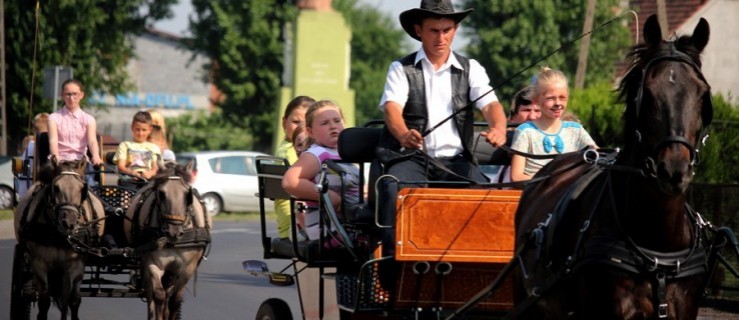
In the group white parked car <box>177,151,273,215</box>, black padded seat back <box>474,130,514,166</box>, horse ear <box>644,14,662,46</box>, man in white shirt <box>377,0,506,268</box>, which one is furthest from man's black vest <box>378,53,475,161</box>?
white parked car <box>177,151,273,215</box>

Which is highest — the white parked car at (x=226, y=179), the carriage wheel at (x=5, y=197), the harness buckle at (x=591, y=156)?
the harness buckle at (x=591, y=156)

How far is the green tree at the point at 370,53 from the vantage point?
87875mm

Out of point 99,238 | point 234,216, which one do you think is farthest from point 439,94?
point 234,216

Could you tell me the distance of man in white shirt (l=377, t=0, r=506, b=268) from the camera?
26.5ft

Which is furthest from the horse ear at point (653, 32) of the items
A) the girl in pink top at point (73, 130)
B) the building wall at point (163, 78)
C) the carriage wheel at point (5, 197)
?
the building wall at point (163, 78)

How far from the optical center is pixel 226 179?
33250 mm

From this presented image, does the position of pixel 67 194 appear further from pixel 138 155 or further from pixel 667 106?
pixel 667 106

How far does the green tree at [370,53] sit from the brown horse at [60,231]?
7082cm

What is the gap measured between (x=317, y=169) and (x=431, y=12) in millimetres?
1631

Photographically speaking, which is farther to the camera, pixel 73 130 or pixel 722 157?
pixel 722 157

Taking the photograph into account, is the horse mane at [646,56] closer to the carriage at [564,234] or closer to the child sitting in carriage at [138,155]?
the carriage at [564,234]

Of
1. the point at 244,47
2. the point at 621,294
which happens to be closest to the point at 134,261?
the point at 621,294

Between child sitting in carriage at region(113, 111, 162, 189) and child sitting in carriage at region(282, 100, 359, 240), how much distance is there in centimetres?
373

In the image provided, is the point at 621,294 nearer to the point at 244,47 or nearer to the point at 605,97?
the point at 605,97
